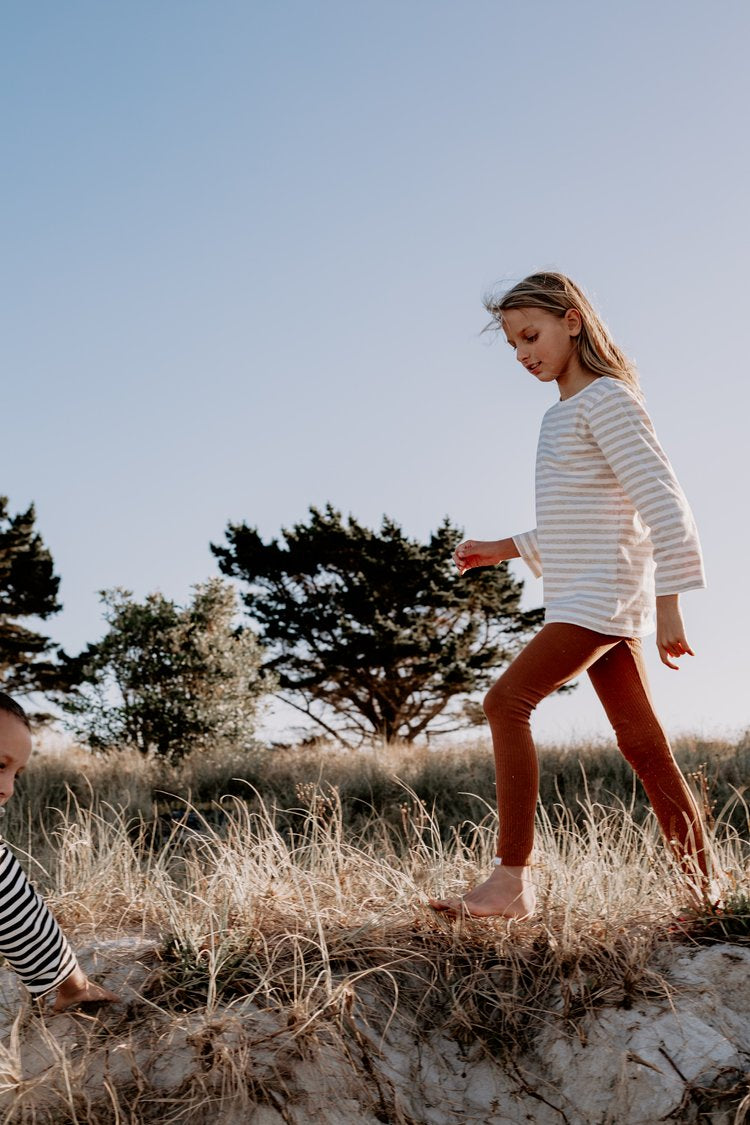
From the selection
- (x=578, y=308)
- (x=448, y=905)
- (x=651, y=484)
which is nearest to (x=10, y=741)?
(x=448, y=905)

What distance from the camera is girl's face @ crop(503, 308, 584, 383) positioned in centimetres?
313

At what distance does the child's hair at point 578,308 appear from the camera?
3129 mm

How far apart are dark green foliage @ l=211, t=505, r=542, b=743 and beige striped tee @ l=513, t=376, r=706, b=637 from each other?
17070 millimetres

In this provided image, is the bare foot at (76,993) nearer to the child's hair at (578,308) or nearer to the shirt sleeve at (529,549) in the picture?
the shirt sleeve at (529,549)

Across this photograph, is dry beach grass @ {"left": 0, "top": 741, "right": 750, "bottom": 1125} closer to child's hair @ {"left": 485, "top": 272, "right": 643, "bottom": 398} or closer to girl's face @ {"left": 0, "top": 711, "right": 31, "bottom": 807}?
girl's face @ {"left": 0, "top": 711, "right": 31, "bottom": 807}

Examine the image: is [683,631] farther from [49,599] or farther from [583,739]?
[49,599]

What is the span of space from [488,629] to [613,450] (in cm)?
1884

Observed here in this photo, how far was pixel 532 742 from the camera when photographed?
293 centimetres

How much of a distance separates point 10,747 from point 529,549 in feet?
6.09

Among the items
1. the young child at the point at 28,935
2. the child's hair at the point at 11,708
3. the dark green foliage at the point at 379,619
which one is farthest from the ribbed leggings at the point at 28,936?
the dark green foliage at the point at 379,619

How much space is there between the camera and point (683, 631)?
2.72m

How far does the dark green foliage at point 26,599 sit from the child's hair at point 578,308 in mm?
19503

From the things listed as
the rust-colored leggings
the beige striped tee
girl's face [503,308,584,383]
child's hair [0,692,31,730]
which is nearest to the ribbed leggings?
child's hair [0,692,31,730]

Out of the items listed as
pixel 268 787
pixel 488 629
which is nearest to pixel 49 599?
pixel 488 629
